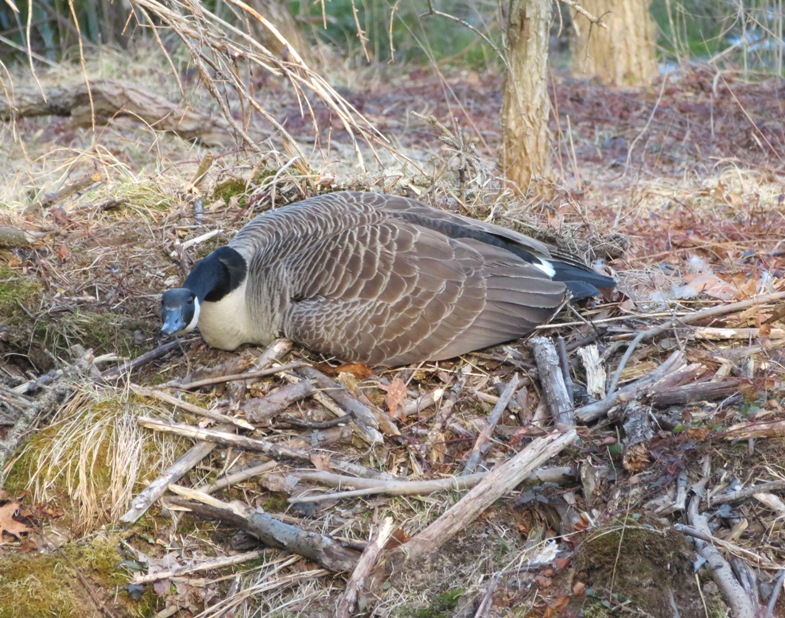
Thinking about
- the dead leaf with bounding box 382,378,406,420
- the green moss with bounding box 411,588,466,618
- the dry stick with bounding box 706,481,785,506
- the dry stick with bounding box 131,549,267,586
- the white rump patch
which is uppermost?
the white rump patch

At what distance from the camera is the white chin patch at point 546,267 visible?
225 inches

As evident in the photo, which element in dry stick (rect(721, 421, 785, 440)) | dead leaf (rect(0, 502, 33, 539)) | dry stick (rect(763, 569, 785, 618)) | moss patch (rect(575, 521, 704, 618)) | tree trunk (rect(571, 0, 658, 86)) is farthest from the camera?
tree trunk (rect(571, 0, 658, 86))

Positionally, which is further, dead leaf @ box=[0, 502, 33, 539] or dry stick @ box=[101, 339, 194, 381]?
dry stick @ box=[101, 339, 194, 381]

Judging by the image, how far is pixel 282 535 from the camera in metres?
4.35

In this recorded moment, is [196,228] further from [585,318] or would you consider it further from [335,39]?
[335,39]

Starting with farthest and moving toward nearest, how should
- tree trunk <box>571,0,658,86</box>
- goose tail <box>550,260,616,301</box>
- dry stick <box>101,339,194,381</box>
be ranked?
tree trunk <box>571,0,658,86</box>
goose tail <box>550,260,616,301</box>
dry stick <box>101,339,194,381</box>

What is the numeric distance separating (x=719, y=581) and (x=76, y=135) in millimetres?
10313

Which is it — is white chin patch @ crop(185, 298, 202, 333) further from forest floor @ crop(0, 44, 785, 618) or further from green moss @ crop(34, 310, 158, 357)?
green moss @ crop(34, 310, 158, 357)

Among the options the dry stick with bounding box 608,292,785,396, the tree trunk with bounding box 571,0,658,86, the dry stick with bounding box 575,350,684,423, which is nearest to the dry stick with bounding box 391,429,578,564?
the dry stick with bounding box 575,350,684,423

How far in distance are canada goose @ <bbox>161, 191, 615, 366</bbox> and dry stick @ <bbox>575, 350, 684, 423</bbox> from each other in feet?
2.55

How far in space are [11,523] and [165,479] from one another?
798 mm

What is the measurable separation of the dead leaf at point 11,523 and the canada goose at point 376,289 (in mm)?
1246

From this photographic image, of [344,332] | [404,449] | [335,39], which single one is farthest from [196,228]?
[335,39]

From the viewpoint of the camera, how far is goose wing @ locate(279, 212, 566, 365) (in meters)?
5.27
